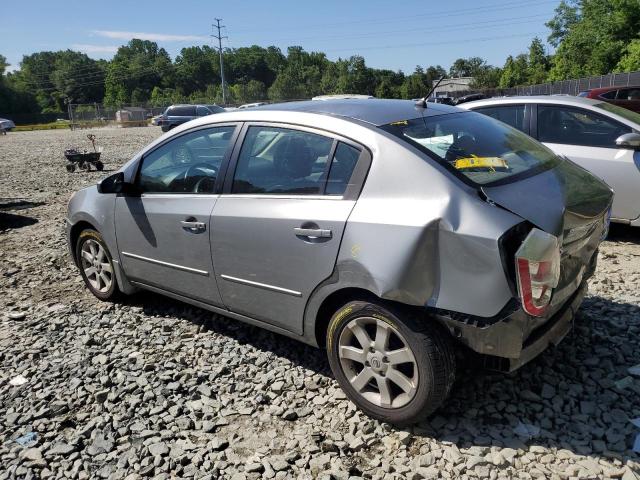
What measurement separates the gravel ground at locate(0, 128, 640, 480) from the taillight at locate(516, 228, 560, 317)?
0.82 m

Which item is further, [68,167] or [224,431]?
[68,167]

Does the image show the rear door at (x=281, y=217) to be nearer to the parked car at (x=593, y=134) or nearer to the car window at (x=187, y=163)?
the car window at (x=187, y=163)

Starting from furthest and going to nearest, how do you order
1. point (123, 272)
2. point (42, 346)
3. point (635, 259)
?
1. point (635, 259)
2. point (123, 272)
3. point (42, 346)

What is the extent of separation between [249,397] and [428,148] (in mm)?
1885

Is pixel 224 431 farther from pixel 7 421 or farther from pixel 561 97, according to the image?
pixel 561 97

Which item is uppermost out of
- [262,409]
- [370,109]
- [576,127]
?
[370,109]

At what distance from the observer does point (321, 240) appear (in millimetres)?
2871

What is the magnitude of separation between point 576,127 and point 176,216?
184 inches

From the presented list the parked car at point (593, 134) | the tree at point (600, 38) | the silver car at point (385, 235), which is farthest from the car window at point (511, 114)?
the tree at point (600, 38)

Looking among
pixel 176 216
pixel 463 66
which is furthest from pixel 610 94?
pixel 463 66

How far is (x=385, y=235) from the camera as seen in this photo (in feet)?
8.60

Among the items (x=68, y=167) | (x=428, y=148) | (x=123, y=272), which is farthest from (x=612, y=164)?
(x=68, y=167)

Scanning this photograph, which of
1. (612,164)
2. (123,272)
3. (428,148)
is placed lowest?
(123,272)

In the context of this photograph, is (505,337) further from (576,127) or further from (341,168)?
(576,127)
